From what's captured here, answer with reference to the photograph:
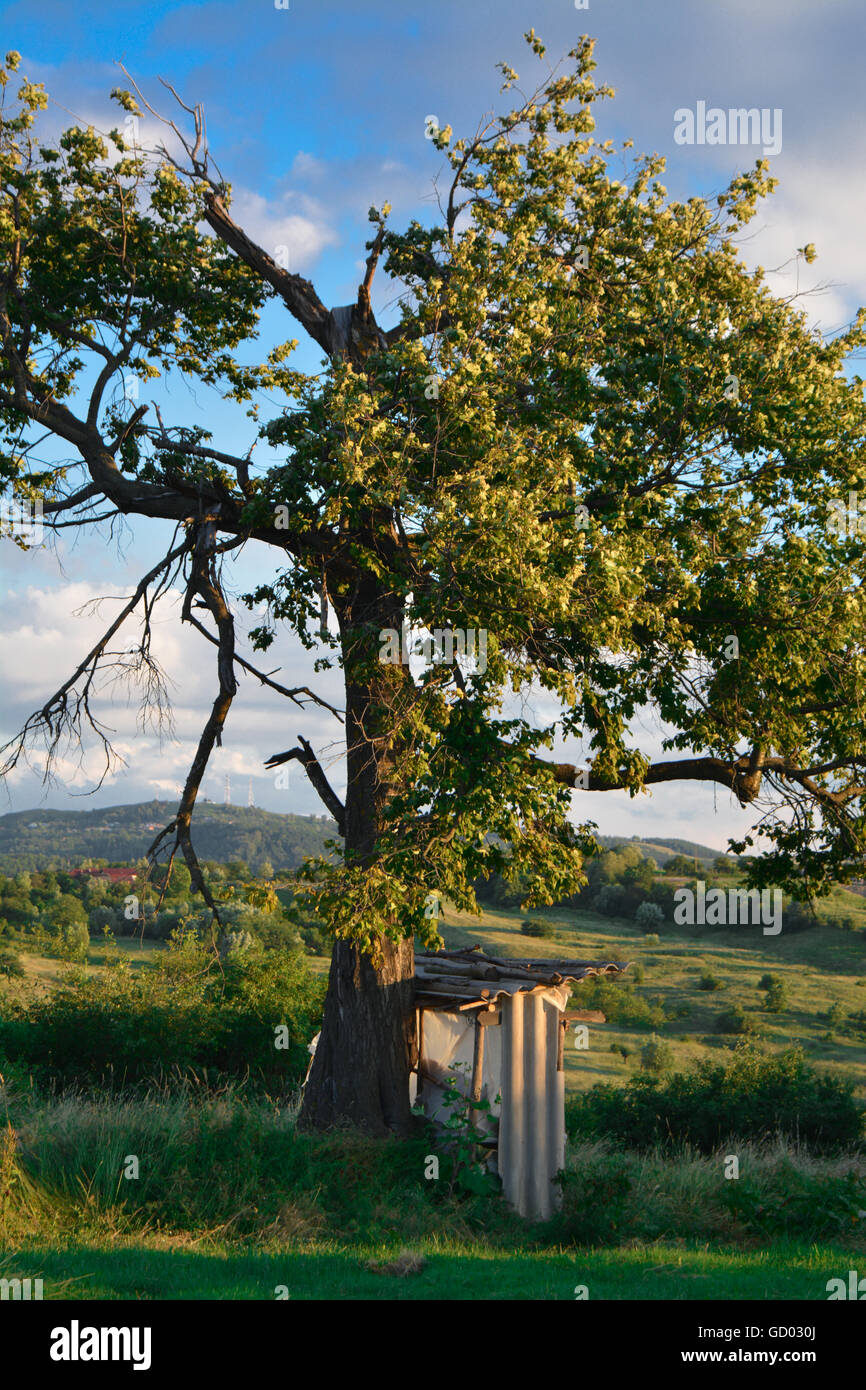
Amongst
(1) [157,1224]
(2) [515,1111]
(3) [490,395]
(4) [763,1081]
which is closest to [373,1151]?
(2) [515,1111]

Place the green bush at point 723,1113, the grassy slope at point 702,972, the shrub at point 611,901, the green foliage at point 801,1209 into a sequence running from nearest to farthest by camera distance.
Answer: the green foliage at point 801,1209 < the green bush at point 723,1113 < the grassy slope at point 702,972 < the shrub at point 611,901

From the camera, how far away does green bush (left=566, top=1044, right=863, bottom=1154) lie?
22094 mm

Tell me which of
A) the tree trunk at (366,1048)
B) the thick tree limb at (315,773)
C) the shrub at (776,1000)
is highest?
the thick tree limb at (315,773)

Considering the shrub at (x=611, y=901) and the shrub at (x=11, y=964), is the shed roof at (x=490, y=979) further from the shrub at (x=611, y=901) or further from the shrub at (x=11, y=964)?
the shrub at (x=611, y=901)

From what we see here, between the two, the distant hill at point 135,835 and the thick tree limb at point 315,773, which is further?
the distant hill at point 135,835

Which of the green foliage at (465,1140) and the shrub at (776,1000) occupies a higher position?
the green foliage at (465,1140)

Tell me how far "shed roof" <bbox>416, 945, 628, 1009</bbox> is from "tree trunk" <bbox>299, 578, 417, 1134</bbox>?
396mm

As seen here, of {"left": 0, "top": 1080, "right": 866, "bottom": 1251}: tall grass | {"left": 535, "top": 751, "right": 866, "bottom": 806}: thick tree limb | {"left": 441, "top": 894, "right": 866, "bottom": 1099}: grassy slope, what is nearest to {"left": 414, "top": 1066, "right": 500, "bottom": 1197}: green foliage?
{"left": 0, "top": 1080, "right": 866, "bottom": 1251}: tall grass

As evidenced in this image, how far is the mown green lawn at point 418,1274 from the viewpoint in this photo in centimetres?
817

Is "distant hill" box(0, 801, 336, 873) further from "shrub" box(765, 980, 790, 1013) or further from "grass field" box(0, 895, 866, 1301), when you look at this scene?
"grass field" box(0, 895, 866, 1301)

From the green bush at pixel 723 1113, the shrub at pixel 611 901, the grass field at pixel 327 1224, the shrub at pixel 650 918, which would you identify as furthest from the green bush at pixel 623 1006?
the grass field at pixel 327 1224

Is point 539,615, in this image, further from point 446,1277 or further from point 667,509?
point 446,1277

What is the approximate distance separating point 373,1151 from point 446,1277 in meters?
4.39

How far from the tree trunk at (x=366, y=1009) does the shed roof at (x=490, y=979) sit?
0.40 m
